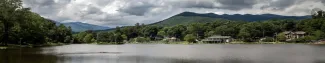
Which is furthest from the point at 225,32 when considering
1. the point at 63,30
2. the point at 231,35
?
the point at 63,30

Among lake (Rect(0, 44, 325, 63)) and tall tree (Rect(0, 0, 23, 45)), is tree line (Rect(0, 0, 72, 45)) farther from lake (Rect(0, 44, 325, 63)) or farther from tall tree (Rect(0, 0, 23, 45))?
lake (Rect(0, 44, 325, 63))

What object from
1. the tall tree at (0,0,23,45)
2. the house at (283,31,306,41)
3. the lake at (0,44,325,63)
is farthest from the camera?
the house at (283,31,306,41)

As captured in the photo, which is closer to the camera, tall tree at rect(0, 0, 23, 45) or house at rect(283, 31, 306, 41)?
tall tree at rect(0, 0, 23, 45)

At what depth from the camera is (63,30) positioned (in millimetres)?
158250

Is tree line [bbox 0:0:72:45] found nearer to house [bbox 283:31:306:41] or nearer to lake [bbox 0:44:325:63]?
lake [bbox 0:44:325:63]

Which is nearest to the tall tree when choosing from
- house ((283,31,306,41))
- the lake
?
the lake

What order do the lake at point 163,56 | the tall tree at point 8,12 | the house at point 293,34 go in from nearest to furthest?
1. the lake at point 163,56
2. the tall tree at point 8,12
3. the house at point 293,34

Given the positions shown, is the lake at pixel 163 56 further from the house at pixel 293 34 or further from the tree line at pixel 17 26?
the house at pixel 293 34

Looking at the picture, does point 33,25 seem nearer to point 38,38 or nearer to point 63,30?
point 38,38

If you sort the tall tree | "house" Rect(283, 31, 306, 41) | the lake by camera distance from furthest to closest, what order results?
1. "house" Rect(283, 31, 306, 41)
2. the tall tree
3. the lake

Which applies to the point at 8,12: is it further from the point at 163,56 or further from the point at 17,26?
the point at 163,56

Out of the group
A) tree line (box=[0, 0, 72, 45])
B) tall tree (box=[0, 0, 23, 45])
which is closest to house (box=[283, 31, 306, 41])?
tree line (box=[0, 0, 72, 45])

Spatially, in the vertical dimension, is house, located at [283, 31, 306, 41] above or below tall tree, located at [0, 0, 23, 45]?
below

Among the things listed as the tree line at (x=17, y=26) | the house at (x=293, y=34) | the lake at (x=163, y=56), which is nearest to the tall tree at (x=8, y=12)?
the tree line at (x=17, y=26)
